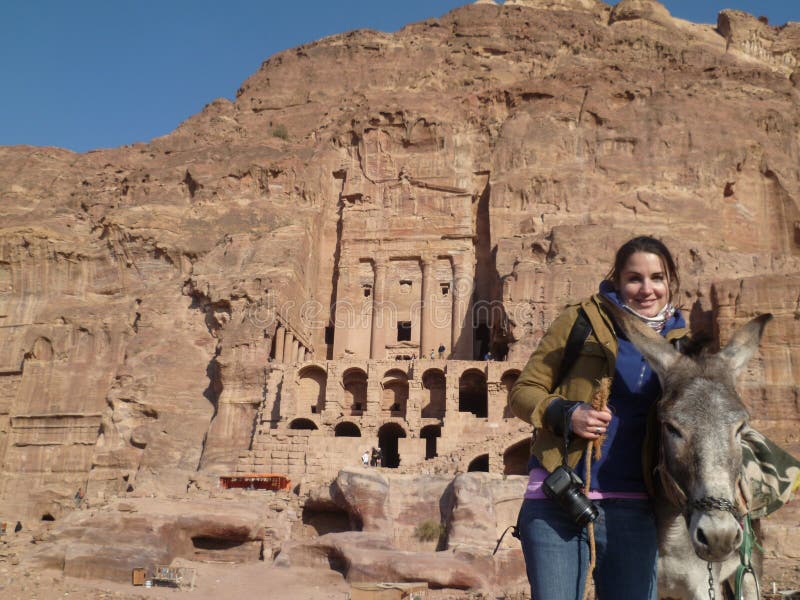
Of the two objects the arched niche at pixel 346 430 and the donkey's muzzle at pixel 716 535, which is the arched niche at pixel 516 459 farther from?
the donkey's muzzle at pixel 716 535

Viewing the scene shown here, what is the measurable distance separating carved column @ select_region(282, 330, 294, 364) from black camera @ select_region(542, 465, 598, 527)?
37.4 metres

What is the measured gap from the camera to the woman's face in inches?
155

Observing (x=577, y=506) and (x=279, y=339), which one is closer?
(x=577, y=506)

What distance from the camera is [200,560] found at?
2316 cm

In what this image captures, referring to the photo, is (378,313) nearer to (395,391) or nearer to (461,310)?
(461,310)

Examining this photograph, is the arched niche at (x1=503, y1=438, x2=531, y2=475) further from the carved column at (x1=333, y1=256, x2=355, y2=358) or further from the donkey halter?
the donkey halter

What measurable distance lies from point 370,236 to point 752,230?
24.2 meters

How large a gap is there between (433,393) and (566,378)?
116 ft

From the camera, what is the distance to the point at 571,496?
3.44 meters

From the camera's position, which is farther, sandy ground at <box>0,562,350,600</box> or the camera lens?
sandy ground at <box>0,562,350,600</box>

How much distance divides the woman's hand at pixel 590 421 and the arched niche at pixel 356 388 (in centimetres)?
3635

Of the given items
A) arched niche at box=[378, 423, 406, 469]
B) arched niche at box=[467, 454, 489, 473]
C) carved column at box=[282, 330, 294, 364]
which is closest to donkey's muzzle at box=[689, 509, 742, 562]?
arched niche at box=[467, 454, 489, 473]

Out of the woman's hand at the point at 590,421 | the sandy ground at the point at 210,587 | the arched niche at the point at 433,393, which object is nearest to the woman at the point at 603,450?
the woman's hand at the point at 590,421

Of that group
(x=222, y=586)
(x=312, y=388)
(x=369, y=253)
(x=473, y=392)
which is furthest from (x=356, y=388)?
(x=222, y=586)
